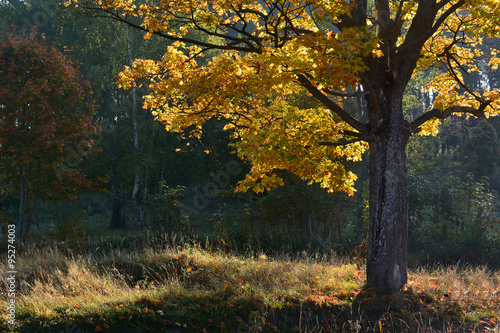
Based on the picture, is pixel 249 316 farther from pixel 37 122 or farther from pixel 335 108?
pixel 37 122

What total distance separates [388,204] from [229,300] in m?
3.19

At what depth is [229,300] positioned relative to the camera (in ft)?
19.1

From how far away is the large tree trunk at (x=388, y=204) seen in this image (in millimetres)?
6887

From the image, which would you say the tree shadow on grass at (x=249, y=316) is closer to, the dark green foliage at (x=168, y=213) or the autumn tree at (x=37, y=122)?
the dark green foliage at (x=168, y=213)

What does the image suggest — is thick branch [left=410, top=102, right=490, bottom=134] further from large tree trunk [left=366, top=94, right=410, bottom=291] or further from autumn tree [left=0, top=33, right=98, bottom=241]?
autumn tree [left=0, top=33, right=98, bottom=241]

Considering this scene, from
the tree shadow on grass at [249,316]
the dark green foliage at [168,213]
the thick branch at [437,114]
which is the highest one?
the thick branch at [437,114]

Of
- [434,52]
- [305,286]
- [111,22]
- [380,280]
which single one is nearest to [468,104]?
[434,52]

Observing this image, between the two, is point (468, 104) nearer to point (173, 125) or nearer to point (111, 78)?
point (173, 125)

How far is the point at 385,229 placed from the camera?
6.89 metres

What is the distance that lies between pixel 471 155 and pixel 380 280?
1085 inches

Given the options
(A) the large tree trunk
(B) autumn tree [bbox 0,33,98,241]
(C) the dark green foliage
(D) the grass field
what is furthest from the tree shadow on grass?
(B) autumn tree [bbox 0,33,98,241]

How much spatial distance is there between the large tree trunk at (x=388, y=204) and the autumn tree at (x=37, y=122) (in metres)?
8.18

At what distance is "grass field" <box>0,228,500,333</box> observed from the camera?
5238 mm

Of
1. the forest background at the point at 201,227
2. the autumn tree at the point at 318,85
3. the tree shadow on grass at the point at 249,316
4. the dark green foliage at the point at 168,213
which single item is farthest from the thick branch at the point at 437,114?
the dark green foliage at the point at 168,213
